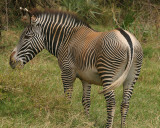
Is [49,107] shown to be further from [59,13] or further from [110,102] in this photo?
[59,13]

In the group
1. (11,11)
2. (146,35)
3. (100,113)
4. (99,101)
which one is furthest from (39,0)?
(100,113)

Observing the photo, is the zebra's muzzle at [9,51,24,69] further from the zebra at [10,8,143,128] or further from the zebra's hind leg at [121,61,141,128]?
the zebra's hind leg at [121,61,141,128]

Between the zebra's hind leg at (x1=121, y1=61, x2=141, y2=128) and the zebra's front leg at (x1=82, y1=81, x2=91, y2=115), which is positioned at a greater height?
the zebra's hind leg at (x1=121, y1=61, x2=141, y2=128)

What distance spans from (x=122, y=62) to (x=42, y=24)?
1.75 metres

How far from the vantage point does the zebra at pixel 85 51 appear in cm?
479

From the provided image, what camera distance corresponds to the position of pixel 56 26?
225 inches

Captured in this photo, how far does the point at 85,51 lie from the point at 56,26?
0.90 meters

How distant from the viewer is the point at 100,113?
5836 millimetres

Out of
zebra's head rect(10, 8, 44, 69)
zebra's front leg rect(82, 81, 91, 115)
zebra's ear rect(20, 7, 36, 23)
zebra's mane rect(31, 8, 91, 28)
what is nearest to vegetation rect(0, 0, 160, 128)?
zebra's front leg rect(82, 81, 91, 115)

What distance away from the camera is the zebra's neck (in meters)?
5.68

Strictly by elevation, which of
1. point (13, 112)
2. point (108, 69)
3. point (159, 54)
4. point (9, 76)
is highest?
point (108, 69)

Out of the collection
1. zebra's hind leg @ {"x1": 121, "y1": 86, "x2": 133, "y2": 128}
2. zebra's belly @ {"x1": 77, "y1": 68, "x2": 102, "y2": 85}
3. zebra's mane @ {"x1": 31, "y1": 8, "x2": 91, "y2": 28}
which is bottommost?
zebra's hind leg @ {"x1": 121, "y1": 86, "x2": 133, "y2": 128}

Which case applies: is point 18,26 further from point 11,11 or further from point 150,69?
point 150,69

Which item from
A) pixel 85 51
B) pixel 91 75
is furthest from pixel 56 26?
pixel 91 75
